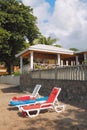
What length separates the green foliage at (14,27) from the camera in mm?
41906

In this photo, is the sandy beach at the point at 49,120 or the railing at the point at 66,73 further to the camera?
the railing at the point at 66,73

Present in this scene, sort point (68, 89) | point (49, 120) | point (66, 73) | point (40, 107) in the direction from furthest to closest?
point (66, 73) → point (68, 89) → point (40, 107) → point (49, 120)

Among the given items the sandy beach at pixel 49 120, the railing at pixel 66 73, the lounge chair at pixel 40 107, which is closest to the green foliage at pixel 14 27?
the railing at pixel 66 73

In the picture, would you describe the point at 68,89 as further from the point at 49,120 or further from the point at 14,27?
the point at 14,27

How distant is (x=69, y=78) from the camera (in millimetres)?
15836

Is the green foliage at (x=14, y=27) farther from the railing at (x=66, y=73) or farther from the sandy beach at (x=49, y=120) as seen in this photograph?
the sandy beach at (x=49, y=120)

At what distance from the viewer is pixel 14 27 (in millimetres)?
43969

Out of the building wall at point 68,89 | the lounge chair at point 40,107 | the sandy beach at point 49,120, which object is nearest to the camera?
the sandy beach at point 49,120

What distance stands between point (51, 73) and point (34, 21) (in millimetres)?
28433

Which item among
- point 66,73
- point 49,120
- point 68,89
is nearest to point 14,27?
point 66,73

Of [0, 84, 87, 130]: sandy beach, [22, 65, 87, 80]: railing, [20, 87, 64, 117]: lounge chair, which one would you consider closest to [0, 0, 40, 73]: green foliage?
[22, 65, 87, 80]: railing

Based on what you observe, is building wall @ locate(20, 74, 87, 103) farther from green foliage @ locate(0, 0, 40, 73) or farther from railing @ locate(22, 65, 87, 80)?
green foliage @ locate(0, 0, 40, 73)

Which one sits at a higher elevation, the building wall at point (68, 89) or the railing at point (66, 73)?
the railing at point (66, 73)

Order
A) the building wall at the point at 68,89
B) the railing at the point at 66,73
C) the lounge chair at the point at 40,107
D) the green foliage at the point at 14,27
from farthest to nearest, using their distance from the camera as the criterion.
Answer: the green foliage at the point at 14,27, the railing at the point at 66,73, the building wall at the point at 68,89, the lounge chair at the point at 40,107
